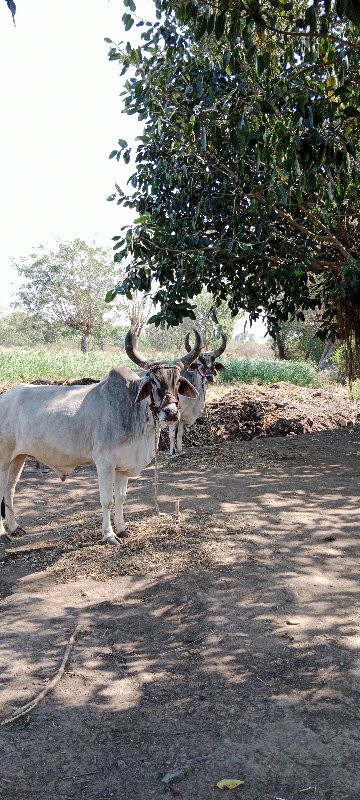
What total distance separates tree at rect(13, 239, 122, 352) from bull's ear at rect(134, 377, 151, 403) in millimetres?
35653

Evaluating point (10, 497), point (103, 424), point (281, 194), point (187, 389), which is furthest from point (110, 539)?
point (281, 194)

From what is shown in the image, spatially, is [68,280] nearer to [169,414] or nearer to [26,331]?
[26,331]

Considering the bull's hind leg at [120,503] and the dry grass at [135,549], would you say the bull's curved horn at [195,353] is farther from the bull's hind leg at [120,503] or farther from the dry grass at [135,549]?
the dry grass at [135,549]

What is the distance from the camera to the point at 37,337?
195ft

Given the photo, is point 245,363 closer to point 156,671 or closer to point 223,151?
point 223,151

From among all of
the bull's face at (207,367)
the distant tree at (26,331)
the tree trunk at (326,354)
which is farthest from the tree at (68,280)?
the bull's face at (207,367)

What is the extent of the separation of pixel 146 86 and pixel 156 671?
5.89m

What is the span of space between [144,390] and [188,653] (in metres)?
2.39

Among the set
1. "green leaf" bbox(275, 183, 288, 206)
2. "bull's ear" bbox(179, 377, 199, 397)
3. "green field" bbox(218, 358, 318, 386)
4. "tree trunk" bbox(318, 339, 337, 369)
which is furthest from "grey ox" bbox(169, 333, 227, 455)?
"tree trunk" bbox(318, 339, 337, 369)

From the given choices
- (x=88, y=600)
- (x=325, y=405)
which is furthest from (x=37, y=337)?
(x=88, y=600)

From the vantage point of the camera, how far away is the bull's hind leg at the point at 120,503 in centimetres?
618

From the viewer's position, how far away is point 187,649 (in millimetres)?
4047

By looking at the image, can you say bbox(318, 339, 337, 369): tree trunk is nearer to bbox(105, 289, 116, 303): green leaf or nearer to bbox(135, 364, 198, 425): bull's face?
bbox(105, 289, 116, 303): green leaf

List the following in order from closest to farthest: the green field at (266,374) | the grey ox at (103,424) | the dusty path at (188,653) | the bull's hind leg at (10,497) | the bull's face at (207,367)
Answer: the dusty path at (188,653), the grey ox at (103,424), the bull's hind leg at (10,497), the bull's face at (207,367), the green field at (266,374)
